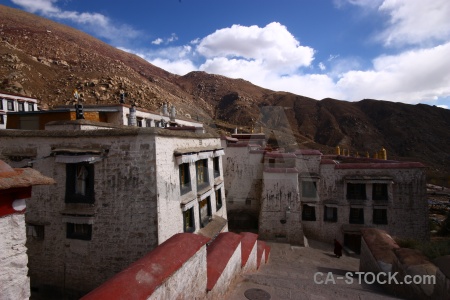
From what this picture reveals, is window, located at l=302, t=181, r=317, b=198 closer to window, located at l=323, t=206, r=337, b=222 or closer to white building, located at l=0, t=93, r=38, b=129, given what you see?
window, located at l=323, t=206, r=337, b=222

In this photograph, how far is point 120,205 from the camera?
888cm

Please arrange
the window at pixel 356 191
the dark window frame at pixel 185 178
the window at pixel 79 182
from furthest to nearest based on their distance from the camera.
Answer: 1. the window at pixel 356 191
2. the dark window frame at pixel 185 178
3. the window at pixel 79 182

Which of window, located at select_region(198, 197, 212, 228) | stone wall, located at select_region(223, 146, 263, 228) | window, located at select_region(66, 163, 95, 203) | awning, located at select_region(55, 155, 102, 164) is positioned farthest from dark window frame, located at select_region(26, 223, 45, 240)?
stone wall, located at select_region(223, 146, 263, 228)

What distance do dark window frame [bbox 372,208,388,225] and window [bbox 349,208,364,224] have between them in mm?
815

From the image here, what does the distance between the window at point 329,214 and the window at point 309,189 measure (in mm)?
1418

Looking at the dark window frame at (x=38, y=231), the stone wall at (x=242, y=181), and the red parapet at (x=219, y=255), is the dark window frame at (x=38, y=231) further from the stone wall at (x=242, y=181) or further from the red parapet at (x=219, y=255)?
the stone wall at (x=242, y=181)

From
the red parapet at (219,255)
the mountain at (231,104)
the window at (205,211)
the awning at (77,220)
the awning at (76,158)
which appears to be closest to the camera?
the red parapet at (219,255)

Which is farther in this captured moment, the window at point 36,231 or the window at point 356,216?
the window at point 356,216

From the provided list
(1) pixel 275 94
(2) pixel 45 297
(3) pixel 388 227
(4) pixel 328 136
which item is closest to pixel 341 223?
(3) pixel 388 227

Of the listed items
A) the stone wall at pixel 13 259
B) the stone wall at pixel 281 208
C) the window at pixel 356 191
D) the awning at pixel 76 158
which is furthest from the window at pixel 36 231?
the window at pixel 356 191

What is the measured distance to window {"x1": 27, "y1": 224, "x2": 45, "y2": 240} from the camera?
9.61 meters

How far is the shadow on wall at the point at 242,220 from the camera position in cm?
2001

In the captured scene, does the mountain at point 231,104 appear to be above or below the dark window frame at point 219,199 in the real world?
above

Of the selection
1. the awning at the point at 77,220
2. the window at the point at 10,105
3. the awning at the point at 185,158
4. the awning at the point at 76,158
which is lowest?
the awning at the point at 77,220
